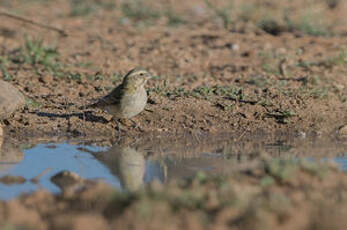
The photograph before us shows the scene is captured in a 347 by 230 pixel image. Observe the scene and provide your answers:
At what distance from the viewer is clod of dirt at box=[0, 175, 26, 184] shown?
6859 mm

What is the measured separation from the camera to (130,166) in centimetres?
748

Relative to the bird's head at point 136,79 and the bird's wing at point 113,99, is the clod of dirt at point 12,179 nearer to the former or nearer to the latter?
the bird's wing at point 113,99

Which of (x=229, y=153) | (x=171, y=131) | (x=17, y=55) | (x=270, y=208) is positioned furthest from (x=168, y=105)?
(x=270, y=208)

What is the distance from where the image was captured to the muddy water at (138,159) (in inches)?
274

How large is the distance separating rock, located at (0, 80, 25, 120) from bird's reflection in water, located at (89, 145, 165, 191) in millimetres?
1749

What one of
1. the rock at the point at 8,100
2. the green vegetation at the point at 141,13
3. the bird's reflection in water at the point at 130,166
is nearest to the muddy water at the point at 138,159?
the bird's reflection in water at the point at 130,166

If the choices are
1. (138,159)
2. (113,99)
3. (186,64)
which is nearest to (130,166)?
(138,159)

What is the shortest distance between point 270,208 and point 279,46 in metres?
8.29

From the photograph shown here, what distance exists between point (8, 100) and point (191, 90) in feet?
9.74

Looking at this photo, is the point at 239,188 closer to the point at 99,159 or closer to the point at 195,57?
the point at 99,159

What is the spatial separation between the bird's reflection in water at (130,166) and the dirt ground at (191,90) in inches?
26.0

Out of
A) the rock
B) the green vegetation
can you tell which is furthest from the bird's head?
the green vegetation

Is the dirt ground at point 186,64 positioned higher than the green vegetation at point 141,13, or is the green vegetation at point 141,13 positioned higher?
the green vegetation at point 141,13

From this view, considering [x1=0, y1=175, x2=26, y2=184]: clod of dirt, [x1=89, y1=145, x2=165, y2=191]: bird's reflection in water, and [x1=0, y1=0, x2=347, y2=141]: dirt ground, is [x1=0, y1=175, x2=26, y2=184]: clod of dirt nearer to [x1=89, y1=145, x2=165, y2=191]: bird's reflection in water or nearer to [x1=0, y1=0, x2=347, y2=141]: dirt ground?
[x1=89, y1=145, x2=165, y2=191]: bird's reflection in water
